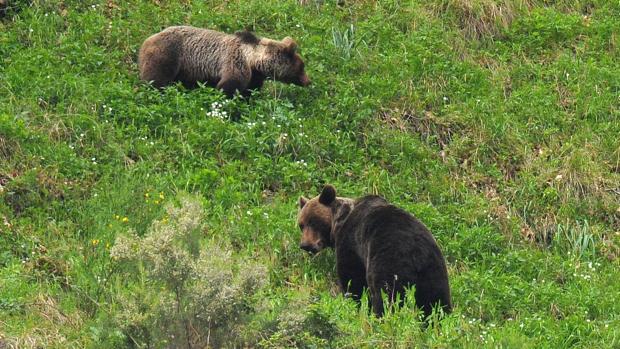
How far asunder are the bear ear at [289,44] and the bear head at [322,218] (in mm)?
2737

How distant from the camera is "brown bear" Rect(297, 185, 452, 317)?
9.22 m

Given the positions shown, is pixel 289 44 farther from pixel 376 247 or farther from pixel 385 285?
pixel 385 285

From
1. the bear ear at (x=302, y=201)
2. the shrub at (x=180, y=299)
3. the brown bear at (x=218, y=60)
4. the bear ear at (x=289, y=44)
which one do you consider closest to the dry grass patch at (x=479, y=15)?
the bear ear at (x=289, y=44)

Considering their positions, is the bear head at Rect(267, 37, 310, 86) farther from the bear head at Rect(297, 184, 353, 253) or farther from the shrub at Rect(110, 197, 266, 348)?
the shrub at Rect(110, 197, 266, 348)

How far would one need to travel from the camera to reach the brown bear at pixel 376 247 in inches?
363

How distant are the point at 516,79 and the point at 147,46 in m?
4.31

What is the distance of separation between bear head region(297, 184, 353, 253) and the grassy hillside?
0.72ft

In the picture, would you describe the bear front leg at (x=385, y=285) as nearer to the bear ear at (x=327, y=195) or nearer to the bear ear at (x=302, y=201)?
the bear ear at (x=327, y=195)

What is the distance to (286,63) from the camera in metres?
13.3

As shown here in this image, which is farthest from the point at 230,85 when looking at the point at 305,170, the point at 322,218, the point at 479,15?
the point at 479,15

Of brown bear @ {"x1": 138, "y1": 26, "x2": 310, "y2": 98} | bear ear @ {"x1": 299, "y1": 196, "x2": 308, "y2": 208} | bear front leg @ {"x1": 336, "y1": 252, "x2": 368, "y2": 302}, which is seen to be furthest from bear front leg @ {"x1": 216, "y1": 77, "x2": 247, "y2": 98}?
bear front leg @ {"x1": 336, "y1": 252, "x2": 368, "y2": 302}

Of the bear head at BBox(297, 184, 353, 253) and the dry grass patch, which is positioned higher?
the dry grass patch

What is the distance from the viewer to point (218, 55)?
13.3 metres

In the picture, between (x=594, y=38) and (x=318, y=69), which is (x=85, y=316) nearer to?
(x=318, y=69)
